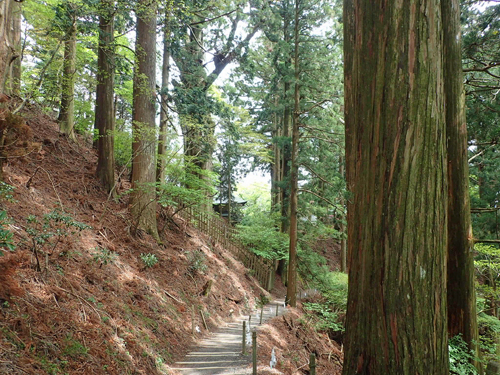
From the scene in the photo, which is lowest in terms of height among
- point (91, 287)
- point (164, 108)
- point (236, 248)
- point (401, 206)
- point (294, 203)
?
point (236, 248)

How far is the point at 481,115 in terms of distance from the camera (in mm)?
7168

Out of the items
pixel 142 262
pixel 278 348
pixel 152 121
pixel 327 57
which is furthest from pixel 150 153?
pixel 327 57

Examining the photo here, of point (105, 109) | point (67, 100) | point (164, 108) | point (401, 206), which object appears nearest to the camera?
point (401, 206)

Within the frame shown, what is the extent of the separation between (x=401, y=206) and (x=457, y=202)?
2252mm

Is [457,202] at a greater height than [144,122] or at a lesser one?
A: lesser

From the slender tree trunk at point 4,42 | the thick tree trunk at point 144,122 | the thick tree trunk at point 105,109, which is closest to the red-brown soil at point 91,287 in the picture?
the thick tree trunk at point 105,109

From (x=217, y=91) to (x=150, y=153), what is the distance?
41.8 ft

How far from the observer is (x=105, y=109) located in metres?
10.1

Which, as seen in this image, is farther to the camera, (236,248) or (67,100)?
(236,248)

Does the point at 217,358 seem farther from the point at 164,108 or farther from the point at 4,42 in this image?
the point at 164,108

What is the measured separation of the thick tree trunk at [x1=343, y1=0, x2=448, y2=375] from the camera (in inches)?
88.7

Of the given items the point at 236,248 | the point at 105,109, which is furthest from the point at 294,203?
the point at 105,109

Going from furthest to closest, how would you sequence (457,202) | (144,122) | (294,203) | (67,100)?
(294,203) → (67,100) → (144,122) → (457,202)

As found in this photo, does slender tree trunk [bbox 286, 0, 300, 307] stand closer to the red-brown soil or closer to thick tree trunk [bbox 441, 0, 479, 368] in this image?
the red-brown soil
